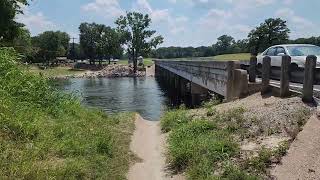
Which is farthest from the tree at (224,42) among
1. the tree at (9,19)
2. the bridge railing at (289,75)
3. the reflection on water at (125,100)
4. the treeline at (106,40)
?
the bridge railing at (289,75)

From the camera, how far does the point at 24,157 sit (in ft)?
27.4

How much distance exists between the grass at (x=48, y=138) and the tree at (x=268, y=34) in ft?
257

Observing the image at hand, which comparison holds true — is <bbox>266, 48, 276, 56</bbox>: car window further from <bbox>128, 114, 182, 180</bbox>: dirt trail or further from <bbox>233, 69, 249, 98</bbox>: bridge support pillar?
<bbox>128, 114, 182, 180</bbox>: dirt trail

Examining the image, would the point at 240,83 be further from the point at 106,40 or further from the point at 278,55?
the point at 106,40

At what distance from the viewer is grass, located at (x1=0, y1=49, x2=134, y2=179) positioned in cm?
822

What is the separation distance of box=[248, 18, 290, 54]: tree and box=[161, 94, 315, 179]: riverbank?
260ft

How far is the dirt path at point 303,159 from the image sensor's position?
26.1 ft

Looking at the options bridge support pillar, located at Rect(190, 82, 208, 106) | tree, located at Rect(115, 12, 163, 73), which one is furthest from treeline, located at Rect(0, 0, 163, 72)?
bridge support pillar, located at Rect(190, 82, 208, 106)

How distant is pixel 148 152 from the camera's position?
12281mm

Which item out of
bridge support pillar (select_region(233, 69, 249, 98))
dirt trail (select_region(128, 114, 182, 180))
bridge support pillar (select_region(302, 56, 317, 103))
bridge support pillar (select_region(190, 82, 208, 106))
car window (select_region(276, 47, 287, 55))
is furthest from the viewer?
bridge support pillar (select_region(190, 82, 208, 106))

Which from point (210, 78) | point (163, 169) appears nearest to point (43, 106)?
point (163, 169)

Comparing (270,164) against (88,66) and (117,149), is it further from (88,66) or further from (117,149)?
(88,66)

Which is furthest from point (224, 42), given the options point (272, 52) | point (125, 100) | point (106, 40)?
point (272, 52)

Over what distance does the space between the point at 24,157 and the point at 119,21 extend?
105377mm
